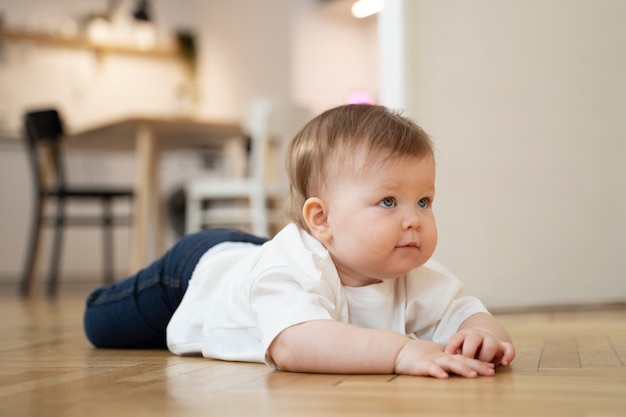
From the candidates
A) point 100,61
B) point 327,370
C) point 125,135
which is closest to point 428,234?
point 327,370

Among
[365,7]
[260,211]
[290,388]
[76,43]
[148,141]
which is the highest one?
[365,7]

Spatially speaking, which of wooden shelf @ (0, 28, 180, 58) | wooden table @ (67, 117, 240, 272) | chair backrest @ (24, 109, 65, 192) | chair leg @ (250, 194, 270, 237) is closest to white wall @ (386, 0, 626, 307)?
wooden table @ (67, 117, 240, 272)

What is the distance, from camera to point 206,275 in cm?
112

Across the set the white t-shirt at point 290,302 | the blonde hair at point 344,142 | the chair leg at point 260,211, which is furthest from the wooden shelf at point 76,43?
the blonde hair at point 344,142

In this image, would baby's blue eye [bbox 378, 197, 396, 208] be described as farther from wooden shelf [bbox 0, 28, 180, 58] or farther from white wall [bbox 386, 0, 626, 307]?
wooden shelf [bbox 0, 28, 180, 58]

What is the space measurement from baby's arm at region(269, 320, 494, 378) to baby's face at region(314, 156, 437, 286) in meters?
0.10

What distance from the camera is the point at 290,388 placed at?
0.77m

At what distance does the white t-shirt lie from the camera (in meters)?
0.90

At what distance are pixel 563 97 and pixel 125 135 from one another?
229 cm

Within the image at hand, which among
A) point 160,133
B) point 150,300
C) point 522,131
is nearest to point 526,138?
point 522,131

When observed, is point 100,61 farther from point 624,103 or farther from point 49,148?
point 624,103

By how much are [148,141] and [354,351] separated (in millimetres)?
2564

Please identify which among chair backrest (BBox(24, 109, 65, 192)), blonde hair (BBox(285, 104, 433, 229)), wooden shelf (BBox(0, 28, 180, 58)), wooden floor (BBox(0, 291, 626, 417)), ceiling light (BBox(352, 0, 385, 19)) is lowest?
wooden floor (BBox(0, 291, 626, 417))

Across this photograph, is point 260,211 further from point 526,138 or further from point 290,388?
point 290,388
